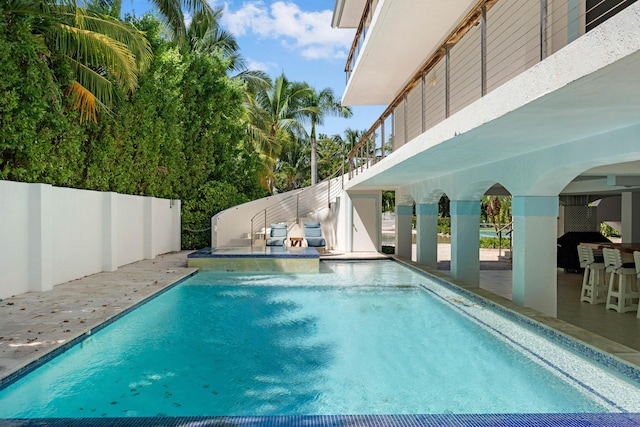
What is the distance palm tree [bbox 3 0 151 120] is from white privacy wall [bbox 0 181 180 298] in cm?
228

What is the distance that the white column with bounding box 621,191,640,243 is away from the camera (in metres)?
13.3

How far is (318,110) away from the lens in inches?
1134

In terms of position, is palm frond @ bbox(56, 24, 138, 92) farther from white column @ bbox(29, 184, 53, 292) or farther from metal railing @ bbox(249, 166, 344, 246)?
metal railing @ bbox(249, 166, 344, 246)

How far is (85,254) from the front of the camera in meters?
11.6

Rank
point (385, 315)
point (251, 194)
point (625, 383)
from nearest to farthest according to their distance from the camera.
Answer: point (625, 383) → point (385, 315) → point (251, 194)

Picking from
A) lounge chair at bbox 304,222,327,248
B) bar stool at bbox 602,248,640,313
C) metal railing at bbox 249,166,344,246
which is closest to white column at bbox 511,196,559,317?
bar stool at bbox 602,248,640,313

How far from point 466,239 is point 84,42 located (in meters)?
9.31

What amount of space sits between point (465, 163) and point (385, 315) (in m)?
3.29

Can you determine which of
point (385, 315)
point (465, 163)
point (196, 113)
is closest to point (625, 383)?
point (385, 315)

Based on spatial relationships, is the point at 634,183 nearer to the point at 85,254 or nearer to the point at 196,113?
the point at 85,254

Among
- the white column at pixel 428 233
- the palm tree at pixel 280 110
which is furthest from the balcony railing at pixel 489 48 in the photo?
the palm tree at pixel 280 110

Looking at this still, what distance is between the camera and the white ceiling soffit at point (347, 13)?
52.1ft

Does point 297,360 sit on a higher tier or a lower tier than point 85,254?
lower

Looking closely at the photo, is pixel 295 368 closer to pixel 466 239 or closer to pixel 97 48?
pixel 466 239
